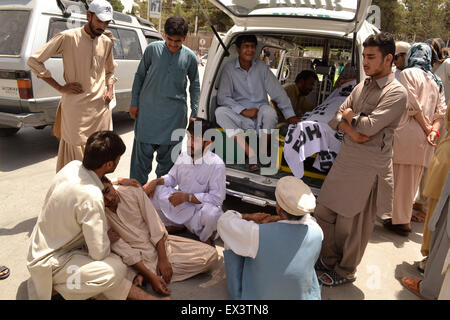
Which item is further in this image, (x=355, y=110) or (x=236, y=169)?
(x=236, y=169)

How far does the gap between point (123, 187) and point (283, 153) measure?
5.23 ft

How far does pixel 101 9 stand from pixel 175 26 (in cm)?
69

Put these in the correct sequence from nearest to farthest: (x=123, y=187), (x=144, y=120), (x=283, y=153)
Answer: (x=123, y=187) → (x=283, y=153) → (x=144, y=120)

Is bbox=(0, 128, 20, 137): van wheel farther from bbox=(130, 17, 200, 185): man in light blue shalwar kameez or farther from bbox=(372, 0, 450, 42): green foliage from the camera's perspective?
bbox=(372, 0, 450, 42): green foliage

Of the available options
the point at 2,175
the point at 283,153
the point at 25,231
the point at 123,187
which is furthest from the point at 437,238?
the point at 2,175

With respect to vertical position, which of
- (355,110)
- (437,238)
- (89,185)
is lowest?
(437,238)

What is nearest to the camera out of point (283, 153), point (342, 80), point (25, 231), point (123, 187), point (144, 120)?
point (123, 187)

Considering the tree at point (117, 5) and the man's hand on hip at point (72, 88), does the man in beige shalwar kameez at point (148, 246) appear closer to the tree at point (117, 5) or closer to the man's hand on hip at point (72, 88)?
the man's hand on hip at point (72, 88)

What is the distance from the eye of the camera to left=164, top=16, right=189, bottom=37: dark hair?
11.5ft

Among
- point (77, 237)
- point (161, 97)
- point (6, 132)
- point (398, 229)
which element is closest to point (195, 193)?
point (161, 97)

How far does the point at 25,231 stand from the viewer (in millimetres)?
3213

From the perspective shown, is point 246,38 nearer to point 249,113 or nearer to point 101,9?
point 249,113

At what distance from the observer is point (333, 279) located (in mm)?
2898

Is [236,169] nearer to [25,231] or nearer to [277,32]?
[277,32]
